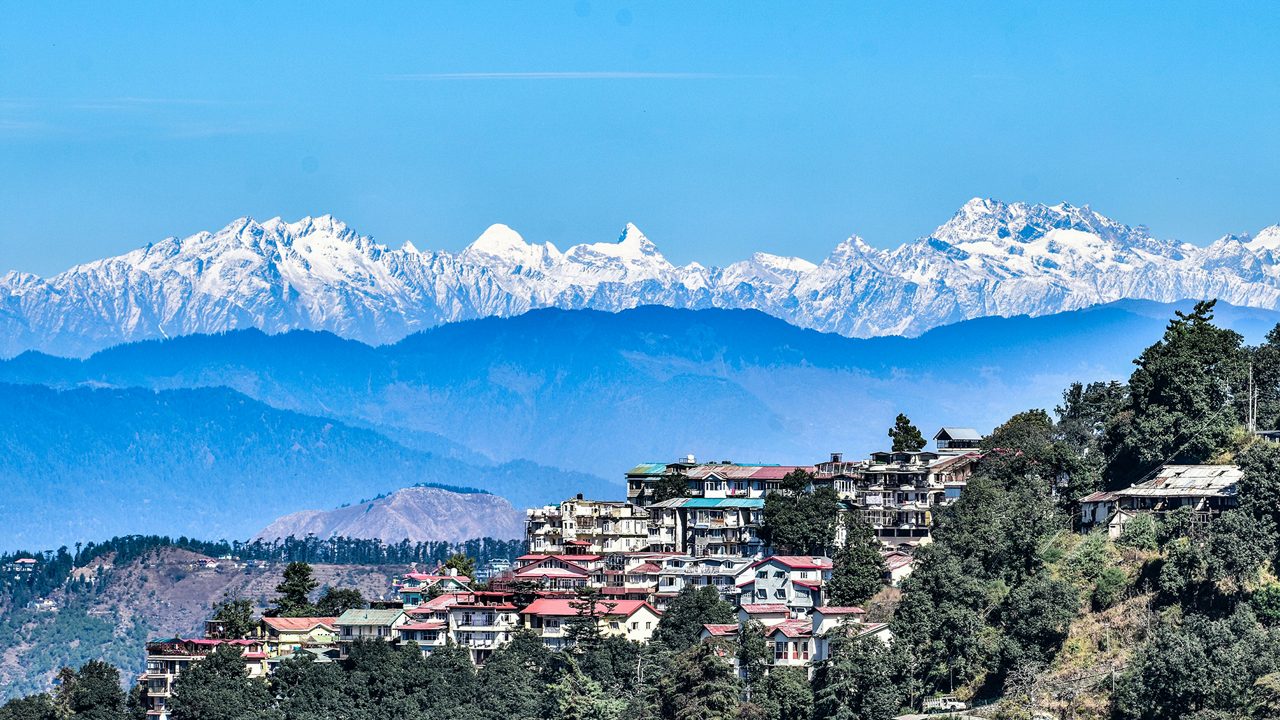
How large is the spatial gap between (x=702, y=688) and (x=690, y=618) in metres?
12.9

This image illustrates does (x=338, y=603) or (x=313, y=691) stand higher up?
(x=338, y=603)

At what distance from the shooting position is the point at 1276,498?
326 ft

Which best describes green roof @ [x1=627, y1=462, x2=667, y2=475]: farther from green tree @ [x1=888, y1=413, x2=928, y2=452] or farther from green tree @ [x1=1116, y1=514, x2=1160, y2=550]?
green tree @ [x1=1116, y1=514, x2=1160, y2=550]

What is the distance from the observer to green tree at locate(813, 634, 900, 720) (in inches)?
3959

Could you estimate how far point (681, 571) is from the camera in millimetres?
132500

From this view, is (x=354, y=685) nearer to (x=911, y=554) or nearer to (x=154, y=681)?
(x=154, y=681)

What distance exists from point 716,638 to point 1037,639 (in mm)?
19149

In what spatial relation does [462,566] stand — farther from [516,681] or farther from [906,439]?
[906,439]

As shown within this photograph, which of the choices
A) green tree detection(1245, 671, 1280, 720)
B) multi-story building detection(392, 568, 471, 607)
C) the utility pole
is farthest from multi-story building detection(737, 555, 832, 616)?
green tree detection(1245, 671, 1280, 720)

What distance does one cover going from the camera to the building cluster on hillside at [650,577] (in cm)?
12200

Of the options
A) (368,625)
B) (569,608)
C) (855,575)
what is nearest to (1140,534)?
(855,575)

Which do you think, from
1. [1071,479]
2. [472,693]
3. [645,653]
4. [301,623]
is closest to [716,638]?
[645,653]

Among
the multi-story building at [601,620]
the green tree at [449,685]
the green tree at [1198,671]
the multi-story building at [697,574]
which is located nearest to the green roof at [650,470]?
the multi-story building at [697,574]

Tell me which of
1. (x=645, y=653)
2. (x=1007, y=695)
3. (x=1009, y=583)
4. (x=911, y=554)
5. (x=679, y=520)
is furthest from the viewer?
(x=679, y=520)
